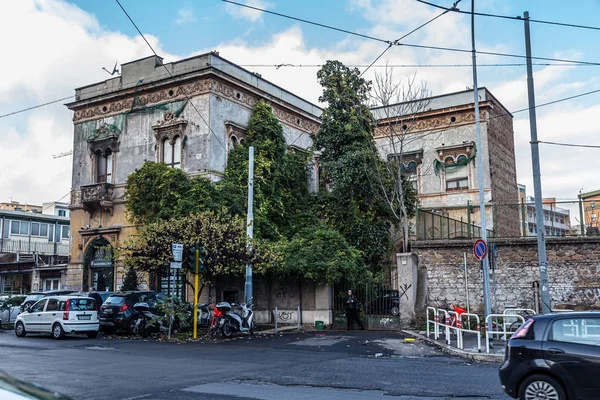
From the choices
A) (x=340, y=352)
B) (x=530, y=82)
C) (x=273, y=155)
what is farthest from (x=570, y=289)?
(x=273, y=155)

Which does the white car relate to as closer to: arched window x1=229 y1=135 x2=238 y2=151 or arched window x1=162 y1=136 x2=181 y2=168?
arched window x1=162 y1=136 x2=181 y2=168

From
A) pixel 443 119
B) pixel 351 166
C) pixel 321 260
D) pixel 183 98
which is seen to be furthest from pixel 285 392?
pixel 443 119

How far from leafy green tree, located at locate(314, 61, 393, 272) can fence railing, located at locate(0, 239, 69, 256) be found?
1286 inches

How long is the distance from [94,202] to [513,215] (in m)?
22.2

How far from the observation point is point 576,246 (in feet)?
67.2

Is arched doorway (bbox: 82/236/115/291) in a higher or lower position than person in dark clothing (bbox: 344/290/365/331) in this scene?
higher

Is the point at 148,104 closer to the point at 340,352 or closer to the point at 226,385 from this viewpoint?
the point at 340,352

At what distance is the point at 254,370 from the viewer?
12258mm

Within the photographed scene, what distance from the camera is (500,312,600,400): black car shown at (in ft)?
25.0

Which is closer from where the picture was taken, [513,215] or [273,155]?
[513,215]

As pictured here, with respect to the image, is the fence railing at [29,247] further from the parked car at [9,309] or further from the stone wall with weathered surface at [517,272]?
the stone wall with weathered surface at [517,272]

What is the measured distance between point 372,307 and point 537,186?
9.10 m

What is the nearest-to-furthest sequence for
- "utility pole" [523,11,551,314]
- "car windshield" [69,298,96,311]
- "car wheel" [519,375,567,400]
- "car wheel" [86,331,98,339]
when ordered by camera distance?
"car wheel" [519,375,567,400] → "utility pole" [523,11,551,314] → "car windshield" [69,298,96,311] → "car wheel" [86,331,98,339]

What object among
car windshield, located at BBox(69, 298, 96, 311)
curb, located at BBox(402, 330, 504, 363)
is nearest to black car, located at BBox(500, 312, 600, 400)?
curb, located at BBox(402, 330, 504, 363)
